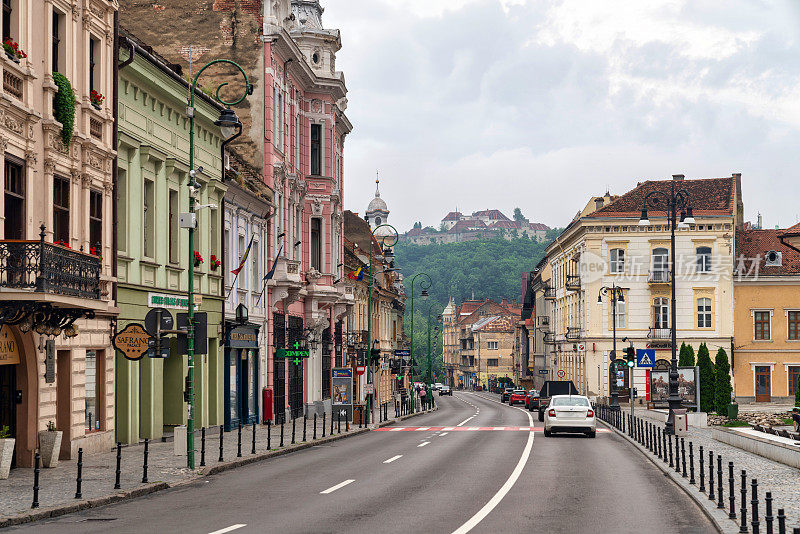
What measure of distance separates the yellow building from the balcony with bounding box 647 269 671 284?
16.6ft

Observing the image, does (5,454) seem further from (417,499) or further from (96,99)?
(96,99)

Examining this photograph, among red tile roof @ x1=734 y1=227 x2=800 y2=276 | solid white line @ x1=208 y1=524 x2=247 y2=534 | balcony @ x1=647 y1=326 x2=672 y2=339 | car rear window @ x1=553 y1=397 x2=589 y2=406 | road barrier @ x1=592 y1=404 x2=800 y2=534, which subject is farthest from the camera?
red tile roof @ x1=734 y1=227 x2=800 y2=276

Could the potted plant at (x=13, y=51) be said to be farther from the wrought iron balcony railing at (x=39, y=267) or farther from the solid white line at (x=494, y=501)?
the solid white line at (x=494, y=501)

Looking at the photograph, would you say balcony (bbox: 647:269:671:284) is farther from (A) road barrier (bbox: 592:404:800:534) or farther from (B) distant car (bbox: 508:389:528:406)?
(A) road barrier (bbox: 592:404:800:534)

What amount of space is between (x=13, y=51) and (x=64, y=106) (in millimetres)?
2472

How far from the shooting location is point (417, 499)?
60.1 feet

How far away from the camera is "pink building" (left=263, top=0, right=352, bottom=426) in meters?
47.0

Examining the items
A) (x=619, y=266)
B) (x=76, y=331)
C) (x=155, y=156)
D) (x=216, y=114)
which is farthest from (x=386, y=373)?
(x=76, y=331)

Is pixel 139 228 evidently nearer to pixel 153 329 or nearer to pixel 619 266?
pixel 153 329

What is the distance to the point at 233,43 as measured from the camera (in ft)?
151

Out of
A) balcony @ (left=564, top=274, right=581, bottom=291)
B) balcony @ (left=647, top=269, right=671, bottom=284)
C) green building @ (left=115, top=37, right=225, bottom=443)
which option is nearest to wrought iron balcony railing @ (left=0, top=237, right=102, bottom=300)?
green building @ (left=115, top=37, right=225, bottom=443)

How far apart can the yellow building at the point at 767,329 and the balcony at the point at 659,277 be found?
16.6ft

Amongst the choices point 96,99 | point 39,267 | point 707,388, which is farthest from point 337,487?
point 707,388

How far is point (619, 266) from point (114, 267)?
60241 mm
